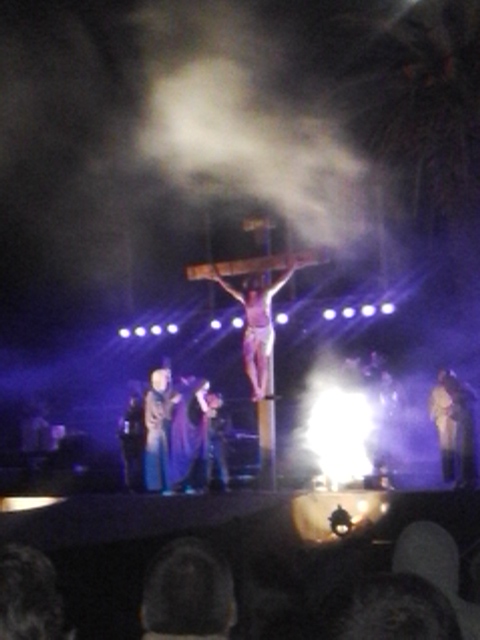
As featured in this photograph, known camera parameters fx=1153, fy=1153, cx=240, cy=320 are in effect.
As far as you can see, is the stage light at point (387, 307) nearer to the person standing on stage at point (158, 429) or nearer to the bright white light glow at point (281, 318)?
the bright white light glow at point (281, 318)

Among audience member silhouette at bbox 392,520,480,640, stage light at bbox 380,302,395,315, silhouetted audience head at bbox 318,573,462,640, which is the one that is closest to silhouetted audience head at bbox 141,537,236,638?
audience member silhouette at bbox 392,520,480,640

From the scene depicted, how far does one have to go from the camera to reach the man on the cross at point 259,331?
14648mm

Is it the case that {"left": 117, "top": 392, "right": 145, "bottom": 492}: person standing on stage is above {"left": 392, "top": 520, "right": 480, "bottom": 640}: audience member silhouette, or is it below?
above

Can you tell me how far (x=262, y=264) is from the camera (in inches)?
587

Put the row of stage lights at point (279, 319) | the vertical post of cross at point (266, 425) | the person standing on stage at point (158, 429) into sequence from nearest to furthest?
the person standing on stage at point (158, 429) → the vertical post of cross at point (266, 425) → the row of stage lights at point (279, 319)

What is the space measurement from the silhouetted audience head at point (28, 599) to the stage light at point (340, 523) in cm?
757

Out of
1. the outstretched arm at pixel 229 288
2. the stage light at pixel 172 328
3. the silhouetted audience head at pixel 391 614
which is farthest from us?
the stage light at pixel 172 328

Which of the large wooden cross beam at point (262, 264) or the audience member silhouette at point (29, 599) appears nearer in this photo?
the audience member silhouette at point (29, 599)

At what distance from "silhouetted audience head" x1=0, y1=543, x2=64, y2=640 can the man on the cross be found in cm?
1095

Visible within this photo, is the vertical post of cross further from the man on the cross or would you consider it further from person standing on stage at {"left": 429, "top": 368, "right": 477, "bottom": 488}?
person standing on stage at {"left": 429, "top": 368, "right": 477, "bottom": 488}

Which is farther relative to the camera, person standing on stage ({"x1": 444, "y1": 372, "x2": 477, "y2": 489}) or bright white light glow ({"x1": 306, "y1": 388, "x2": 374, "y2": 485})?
bright white light glow ({"x1": 306, "y1": 388, "x2": 374, "y2": 485})

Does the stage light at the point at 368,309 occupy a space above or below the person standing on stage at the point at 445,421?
above

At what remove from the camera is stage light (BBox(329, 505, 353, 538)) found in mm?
11016

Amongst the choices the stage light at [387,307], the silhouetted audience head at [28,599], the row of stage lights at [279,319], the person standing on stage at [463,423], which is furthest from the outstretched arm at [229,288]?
the silhouetted audience head at [28,599]
